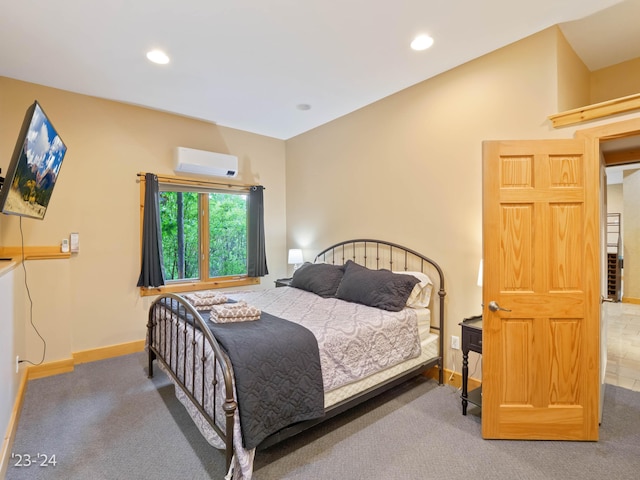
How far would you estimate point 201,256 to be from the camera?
4.39 metres

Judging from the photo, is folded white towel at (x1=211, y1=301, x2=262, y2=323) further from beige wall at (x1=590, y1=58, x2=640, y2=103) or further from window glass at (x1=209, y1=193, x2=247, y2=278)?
beige wall at (x1=590, y1=58, x2=640, y2=103)

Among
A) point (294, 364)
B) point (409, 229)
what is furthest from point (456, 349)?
point (294, 364)

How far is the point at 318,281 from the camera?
357 centimetres

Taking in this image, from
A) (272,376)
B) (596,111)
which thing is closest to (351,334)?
(272,376)

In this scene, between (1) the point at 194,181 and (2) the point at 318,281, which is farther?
(1) the point at 194,181

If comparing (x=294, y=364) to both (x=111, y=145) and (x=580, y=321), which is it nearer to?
(x=580, y=321)

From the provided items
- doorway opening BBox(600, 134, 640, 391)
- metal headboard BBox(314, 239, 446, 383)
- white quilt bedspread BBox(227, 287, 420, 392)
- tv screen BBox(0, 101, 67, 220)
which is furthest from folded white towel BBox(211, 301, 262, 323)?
doorway opening BBox(600, 134, 640, 391)

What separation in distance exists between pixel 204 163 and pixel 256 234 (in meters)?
1.22

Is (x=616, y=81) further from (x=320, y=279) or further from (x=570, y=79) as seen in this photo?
(x=320, y=279)

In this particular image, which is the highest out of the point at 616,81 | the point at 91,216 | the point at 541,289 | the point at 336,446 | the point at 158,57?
the point at 158,57

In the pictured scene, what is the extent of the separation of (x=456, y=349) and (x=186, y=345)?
93.1 inches

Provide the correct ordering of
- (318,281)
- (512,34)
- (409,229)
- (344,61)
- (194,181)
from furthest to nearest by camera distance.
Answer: (194,181), (318,281), (409,229), (344,61), (512,34)

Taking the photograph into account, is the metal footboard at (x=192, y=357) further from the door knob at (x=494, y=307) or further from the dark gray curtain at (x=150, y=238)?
the door knob at (x=494, y=307)

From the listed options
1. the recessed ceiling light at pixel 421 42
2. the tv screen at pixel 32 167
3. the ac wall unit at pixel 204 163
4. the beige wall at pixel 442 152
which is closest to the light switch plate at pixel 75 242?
the tv screen at pixel 32 167
